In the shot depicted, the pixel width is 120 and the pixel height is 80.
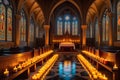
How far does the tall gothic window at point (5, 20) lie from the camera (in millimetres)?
24766

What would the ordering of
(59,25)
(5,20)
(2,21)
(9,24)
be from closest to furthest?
(2,21) < (5,20) < (9,24) < (59,25)

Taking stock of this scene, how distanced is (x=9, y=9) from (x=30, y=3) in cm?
915

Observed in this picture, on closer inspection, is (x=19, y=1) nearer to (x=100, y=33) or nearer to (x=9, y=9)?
(x=9, y=9)

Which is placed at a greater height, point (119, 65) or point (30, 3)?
point (30, 3)

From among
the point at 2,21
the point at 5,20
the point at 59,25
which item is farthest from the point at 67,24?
the point at 2,21

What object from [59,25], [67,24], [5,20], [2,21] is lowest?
[2,21]

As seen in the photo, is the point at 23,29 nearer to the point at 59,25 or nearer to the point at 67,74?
the point at 59,25

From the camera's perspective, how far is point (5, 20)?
84.1ft

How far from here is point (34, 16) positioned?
4353 centimetres

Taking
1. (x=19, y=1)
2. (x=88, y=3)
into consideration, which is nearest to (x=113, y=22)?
(x=88, y=3)

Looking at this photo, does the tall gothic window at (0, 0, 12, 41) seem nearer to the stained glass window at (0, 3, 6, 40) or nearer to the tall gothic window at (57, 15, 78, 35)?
the stained glass window at (0, 3, 6, 40)

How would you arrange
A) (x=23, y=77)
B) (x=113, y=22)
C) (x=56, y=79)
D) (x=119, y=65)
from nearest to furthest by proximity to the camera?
(x=119, y=65) → (x=56, y=79) → (x=23, y=77) → (x=113, y=22)

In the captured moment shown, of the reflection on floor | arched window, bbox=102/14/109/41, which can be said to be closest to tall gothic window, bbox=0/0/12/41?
the reflection on floor

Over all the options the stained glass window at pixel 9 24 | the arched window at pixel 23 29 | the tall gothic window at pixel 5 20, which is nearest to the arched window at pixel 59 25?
the arched window at pixel 23 29
